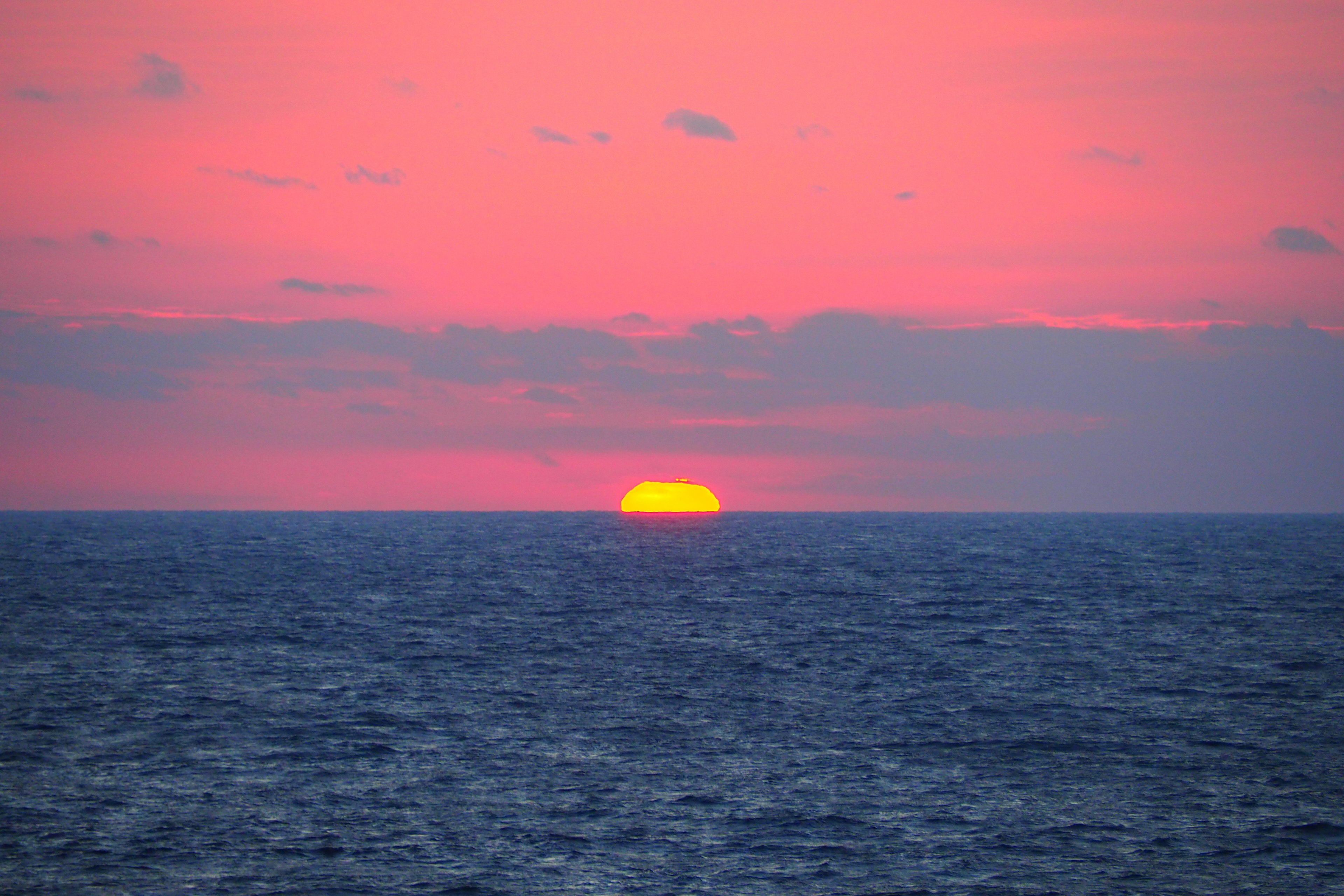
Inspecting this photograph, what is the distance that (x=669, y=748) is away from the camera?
136ft

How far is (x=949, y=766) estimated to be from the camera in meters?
39.6

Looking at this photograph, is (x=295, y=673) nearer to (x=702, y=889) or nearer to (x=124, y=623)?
(x=124, y=623)

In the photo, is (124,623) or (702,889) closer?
(702,889)

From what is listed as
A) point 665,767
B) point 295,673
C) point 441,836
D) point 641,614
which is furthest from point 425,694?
point 641,614

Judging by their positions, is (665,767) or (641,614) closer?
(665,767)

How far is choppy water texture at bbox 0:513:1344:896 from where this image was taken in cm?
3039

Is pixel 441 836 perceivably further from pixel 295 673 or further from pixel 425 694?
pixel 295 673

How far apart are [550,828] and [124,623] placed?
170ft

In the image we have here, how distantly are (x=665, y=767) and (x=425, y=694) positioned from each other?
1584cm

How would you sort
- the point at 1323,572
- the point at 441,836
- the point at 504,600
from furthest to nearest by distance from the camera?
the point at 1323,572, the point at 504,600, the point at 441,836

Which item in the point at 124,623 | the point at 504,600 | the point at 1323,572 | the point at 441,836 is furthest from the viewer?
the point at 1323,572

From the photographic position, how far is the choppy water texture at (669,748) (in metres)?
30.4

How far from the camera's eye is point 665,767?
39031 millimetres

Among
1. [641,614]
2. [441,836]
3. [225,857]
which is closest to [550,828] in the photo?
[441,836]
